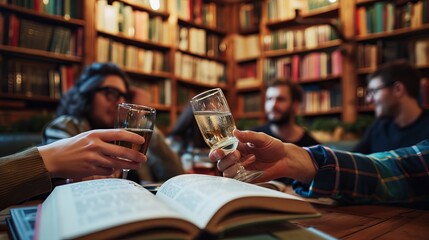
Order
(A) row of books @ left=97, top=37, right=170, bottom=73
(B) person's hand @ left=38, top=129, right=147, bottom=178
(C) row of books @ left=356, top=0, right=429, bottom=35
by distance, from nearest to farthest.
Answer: (B) person's hand @ left=38, top=129, right=147, bottom=178 < (C) row of books @ left=356, top=0, right=429, bottom=35 < (A) row of books @ left=97, top=37, right=170, bottom=73

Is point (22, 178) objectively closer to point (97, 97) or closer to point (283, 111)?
point (97, 97)

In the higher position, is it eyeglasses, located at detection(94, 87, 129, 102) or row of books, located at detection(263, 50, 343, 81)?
row of books, located at detection(263, 50, 343, 81)

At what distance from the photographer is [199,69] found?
3.77 meters

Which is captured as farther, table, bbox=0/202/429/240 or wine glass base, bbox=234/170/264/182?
wine glass base, bbox=234/170/264/182

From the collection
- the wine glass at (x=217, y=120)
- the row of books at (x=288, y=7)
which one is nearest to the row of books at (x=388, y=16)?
the row of books at (x=288, y=7)

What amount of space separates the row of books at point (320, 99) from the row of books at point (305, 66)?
0.15 metres

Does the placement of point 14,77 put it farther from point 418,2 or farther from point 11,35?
point 418,2

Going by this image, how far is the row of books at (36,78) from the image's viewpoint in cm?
239

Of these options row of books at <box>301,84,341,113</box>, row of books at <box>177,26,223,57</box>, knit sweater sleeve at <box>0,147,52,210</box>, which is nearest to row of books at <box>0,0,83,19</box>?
row of books at <box>177,26,223,57</box>

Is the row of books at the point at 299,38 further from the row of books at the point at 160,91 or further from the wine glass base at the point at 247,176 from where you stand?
the wine glass base at the point at 247,176

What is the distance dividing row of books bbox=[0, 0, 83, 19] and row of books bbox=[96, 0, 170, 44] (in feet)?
0.64

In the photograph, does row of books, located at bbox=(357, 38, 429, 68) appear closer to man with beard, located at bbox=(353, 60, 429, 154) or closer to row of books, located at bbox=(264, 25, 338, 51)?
row of books, located at bbox=(264, 25, 338, 51)

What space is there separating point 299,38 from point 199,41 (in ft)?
3.85

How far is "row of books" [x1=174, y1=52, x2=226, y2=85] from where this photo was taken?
351 cm
